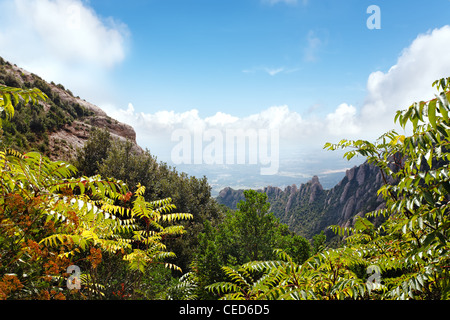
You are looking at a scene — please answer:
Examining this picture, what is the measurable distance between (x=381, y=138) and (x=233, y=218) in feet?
12.5

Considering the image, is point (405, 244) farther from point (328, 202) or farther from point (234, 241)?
point (328, 202)

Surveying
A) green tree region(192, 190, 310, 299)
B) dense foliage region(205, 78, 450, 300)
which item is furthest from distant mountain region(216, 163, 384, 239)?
dense foliage region(205, 78, 450, 300)

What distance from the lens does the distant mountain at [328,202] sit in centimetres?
6056

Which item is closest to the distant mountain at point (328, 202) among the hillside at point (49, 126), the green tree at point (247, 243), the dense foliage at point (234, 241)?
the hillside at point (49, 126)

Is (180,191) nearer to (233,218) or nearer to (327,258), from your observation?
(233,218)

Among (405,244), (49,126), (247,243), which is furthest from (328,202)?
(405,244)

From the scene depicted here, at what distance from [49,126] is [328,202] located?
7795 centimetres

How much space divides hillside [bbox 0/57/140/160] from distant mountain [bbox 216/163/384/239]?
44.1m

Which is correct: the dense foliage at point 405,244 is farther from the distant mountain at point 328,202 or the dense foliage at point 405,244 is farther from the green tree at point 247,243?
the distant mountain at point 328,202

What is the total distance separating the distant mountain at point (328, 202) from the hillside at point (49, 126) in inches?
1736
